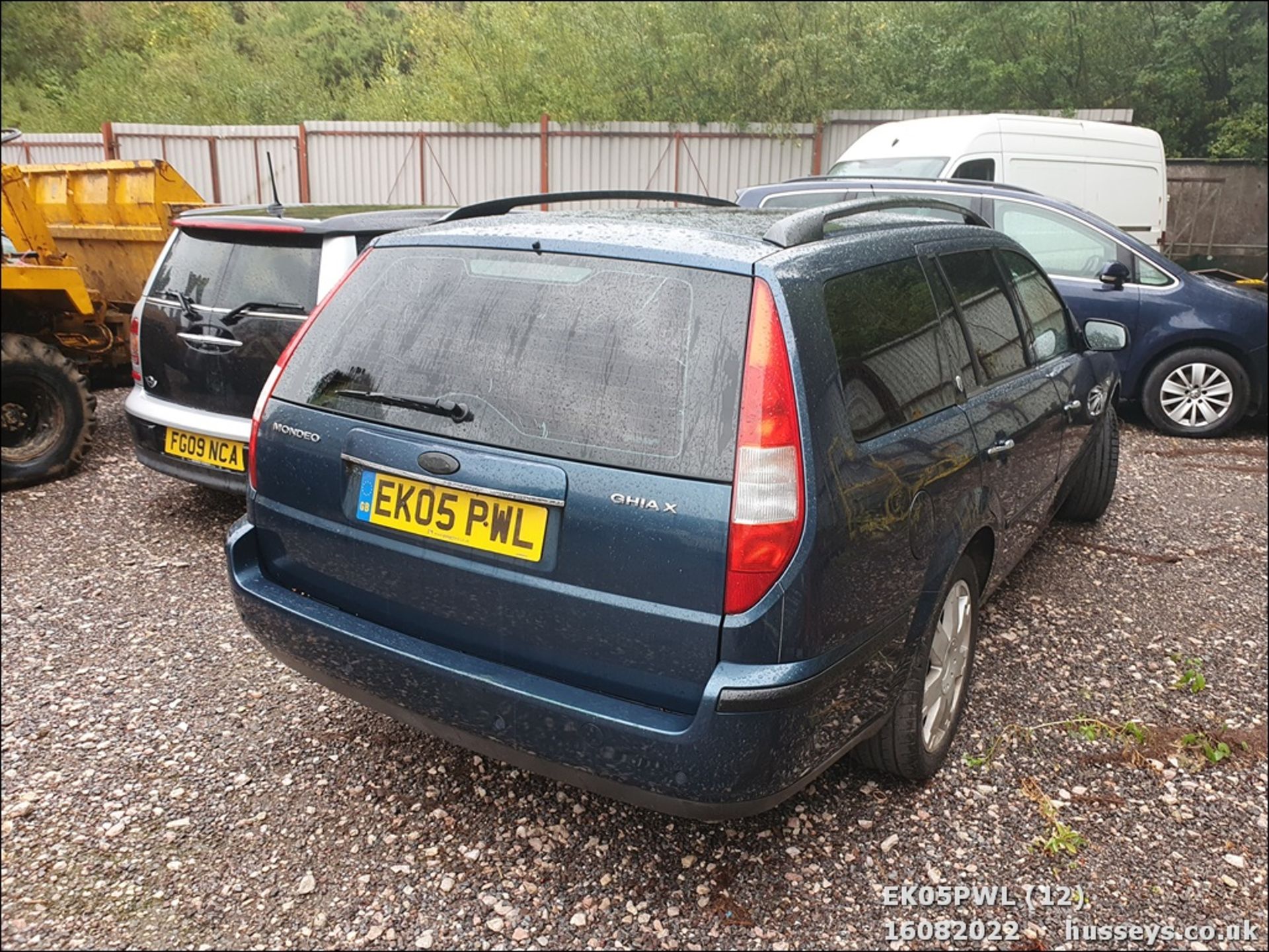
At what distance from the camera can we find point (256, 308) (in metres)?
4.36

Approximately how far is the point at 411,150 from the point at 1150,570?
44.7 ft

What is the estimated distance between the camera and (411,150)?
611 inches

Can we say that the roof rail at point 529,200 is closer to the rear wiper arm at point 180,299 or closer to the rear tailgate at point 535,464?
the rear tailgate at point 535,464

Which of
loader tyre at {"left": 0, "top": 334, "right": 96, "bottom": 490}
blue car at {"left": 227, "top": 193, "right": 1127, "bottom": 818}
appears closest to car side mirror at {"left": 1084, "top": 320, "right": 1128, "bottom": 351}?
blue car at {"left": 227, "top": 193, "right": 1127, "bottom": 818}

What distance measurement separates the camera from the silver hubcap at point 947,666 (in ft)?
9.50

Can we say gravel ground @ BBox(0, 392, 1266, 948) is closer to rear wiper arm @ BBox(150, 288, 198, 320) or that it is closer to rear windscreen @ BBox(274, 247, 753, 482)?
rear windscreen @ BBox(274, 247, 753, 482)

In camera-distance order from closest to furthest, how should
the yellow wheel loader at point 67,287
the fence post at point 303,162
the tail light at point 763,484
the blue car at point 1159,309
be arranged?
the tail light at point 763,484 → the yellow wheel loader at point 67,287 → the blue car at point 1159,309 → the fence post at point 303,162

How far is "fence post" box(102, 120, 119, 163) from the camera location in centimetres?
1622

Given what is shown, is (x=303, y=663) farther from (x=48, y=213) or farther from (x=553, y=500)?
(x=48, y=213)

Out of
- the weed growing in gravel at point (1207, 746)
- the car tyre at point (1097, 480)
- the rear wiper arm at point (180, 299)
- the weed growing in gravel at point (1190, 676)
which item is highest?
the rear wiper arm at point (180, 299)

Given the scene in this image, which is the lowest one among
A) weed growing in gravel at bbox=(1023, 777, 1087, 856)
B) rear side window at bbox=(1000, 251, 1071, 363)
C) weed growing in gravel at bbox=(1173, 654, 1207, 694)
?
weed growing in gravel at bbox=(1173, 654, 1207, 694)

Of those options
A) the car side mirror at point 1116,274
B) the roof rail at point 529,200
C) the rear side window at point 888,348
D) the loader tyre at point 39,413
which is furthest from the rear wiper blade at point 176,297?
the car side mirror at point 1116,274

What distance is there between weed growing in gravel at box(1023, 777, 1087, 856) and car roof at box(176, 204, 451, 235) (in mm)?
3239
